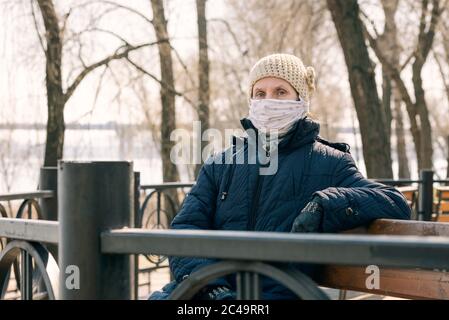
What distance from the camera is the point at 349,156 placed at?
2.88 m

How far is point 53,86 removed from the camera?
9.88 meters

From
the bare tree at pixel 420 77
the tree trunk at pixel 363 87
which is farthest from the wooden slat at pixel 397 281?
the bare tree at pixel 420 77

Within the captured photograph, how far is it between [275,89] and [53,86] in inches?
285

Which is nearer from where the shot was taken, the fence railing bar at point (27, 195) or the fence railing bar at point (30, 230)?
the fence railing bar at point (30, 230)

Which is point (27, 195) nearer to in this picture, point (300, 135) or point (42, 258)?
point (300, 135)

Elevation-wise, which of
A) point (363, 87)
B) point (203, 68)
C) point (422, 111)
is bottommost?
point (363, 87)

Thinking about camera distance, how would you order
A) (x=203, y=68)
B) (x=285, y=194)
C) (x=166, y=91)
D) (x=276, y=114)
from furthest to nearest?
1. (x=203, y=68)
2. (x=166, y=91)
3. (x=276, y=114)
4. (x=285, y=194)

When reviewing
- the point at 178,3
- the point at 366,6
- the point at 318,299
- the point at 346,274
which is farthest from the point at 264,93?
the point at 366,6

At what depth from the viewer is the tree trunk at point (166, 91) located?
41.6ft

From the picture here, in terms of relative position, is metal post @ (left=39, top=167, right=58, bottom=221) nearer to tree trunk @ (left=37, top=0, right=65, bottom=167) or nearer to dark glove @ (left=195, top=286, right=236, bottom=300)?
dark glove @ (left=195, top=286, right=236, bottom=300)

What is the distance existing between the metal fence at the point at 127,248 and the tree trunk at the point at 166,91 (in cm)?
934

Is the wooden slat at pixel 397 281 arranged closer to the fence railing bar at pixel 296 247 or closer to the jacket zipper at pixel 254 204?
the jacket zipper at pixel 254 204

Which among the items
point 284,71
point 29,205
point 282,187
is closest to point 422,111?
point 29,205

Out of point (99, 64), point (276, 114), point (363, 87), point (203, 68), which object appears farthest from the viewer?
point (203, 68)
